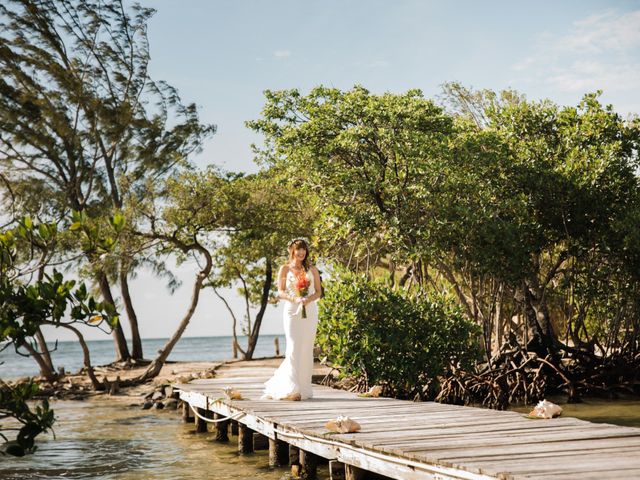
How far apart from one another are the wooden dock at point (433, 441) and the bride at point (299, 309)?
1.65 feet

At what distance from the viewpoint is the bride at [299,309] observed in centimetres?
1095

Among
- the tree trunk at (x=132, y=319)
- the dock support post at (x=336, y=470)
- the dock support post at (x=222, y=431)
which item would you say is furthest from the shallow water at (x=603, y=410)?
the tree trunk at (x=132, y=319)

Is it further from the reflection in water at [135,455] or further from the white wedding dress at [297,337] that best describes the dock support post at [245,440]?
the white wedding dress at [297,337]

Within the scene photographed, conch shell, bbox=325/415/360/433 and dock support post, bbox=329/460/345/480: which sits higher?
conch shell, bbox=325/415/360/433

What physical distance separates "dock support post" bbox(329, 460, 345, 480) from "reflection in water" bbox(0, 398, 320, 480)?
4.80ft

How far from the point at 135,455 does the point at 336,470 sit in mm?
5557

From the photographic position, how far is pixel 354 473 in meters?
7.80

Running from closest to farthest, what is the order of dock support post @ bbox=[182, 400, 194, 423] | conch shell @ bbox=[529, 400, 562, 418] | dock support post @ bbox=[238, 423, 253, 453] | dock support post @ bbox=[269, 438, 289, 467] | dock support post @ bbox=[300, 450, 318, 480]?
1. conch shell @ bbox=[529, 400, 562, 418]
2. dock support post @ bbox=[300, 450, 318, 480]
3. dock support post @ bbox=[269, 438, 289, 467]
4. dock support post @ bbox=[238, 423, 253, 453]
5. dock support post @ bbox=[182, 400, 194, 423]

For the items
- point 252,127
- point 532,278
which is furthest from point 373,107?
point 532,278

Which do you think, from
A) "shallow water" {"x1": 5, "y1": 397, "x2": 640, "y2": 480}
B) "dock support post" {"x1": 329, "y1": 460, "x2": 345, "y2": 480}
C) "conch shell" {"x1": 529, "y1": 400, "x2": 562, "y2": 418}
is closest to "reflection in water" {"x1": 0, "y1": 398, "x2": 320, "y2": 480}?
"shallow water" {"x1": 5, "y1": 397, "x2": 640, "y2": 480}

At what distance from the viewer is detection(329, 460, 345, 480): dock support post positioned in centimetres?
810

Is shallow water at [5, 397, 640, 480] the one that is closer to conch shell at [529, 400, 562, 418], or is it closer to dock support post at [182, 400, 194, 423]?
dock support post at [182, 400, 194, 423]

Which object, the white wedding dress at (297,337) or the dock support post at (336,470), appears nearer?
the dock support post at (336,470)

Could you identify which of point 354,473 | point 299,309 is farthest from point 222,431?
point 354,473
